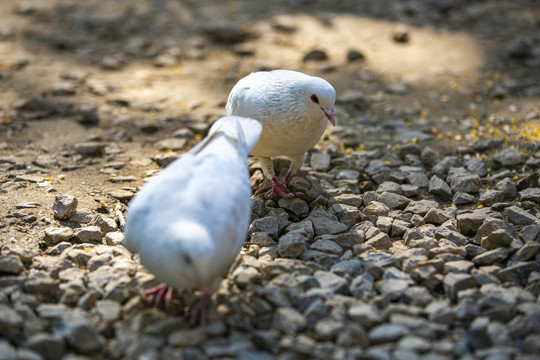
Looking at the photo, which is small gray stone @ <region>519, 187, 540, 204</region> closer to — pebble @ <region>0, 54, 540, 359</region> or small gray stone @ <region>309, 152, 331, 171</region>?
pebble @ <region>0, 54, 540, 359</region>

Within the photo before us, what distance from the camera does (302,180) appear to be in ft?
15.2

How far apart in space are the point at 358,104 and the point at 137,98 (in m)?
2.64

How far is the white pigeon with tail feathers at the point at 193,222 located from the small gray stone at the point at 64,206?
117cm

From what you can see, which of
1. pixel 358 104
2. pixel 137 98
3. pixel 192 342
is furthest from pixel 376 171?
pixel 137 98

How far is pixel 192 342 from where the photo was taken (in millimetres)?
2695

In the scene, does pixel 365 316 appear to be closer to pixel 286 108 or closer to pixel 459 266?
pixel 459 266

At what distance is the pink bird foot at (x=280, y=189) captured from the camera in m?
4.33

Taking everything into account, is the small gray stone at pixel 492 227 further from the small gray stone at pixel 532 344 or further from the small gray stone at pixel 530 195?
the small gray stone at pixel 532 344

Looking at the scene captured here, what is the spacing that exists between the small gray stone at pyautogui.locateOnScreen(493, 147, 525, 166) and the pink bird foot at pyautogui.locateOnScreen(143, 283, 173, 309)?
329cm

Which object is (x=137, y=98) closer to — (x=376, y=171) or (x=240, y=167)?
(x=376, y=171)

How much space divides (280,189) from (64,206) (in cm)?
171

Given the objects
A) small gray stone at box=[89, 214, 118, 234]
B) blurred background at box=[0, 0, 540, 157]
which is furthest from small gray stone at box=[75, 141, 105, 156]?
small gray stone at box=[89, 214, 118, 234]

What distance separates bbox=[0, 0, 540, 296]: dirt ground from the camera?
16.2 feet

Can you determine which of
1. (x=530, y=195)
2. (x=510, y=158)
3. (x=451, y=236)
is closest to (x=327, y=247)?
(x=451, y=236)
